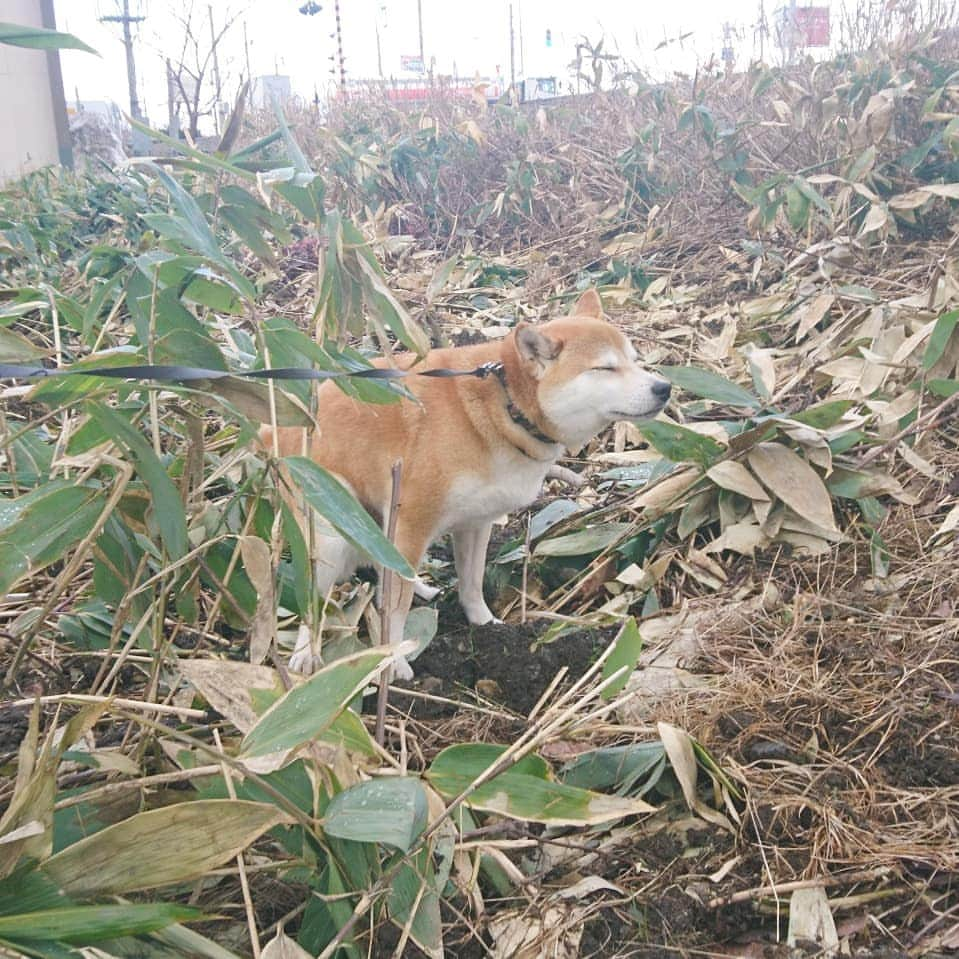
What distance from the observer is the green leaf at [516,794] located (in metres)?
1.17

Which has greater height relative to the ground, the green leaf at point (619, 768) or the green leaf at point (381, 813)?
the green leaf at point (381, 813)

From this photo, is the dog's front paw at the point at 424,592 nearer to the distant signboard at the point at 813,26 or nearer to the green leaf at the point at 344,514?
the green leaf at the point at 344,514

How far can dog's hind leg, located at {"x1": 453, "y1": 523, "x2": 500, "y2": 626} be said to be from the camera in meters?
2.57

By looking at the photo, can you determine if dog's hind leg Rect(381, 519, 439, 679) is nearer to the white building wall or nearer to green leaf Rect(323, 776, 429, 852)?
green leaf Rect(323, 776, 429, 852)

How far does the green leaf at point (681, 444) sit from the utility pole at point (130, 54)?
11.2 metres

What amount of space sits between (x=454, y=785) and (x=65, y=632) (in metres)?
1.11

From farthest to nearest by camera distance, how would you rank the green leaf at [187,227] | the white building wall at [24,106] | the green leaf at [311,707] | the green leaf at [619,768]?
1. the white building wall at [24,106]
2. the green leaf at [619,768]
3. the green leaf at [187,227]
4. the green leaf at [311,707]

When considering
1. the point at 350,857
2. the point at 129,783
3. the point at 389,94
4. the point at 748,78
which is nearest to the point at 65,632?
the point at 129,783

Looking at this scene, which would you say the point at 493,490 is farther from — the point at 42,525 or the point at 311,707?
the point at 311,707

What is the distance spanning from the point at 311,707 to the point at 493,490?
1.42m

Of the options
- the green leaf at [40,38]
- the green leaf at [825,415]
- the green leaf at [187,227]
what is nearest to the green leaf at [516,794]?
the green leaf at [187,227]

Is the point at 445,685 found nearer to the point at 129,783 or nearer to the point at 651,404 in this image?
the point at 651,404

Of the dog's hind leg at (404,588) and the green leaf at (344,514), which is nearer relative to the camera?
the green leaf at (344,514)

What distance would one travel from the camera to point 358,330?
1.52m
